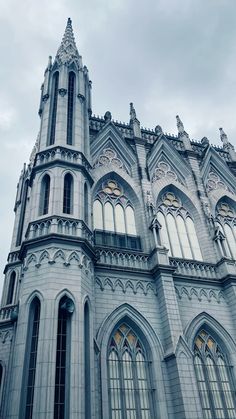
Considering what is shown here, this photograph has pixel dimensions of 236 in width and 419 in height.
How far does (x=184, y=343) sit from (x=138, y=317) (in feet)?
7.84

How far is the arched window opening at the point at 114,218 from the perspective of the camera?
776 inches

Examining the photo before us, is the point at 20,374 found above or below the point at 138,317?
below

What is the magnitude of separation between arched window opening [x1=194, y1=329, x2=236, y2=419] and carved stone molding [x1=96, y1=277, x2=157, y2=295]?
3.54 meters

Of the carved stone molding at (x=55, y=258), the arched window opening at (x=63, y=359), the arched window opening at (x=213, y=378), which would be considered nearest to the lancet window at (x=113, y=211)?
the carved stone molding at (x=55, y=258)

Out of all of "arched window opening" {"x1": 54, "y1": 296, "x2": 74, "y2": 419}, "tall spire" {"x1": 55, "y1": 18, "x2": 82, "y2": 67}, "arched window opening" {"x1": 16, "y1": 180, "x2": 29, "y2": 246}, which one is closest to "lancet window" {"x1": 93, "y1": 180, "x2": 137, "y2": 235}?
"arched window opening" {"x1": 54, "y1": 296, "x2": 74, "y2": 419}

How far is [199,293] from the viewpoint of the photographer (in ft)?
61.6

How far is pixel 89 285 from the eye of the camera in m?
15.4

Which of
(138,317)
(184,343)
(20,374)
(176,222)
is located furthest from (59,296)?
(176,222)

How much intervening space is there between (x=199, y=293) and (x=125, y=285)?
442 cm

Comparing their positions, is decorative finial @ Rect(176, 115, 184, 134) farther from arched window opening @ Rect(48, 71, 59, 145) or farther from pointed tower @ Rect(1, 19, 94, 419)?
arched window opening @ Rect(48, 71, 59, 145)

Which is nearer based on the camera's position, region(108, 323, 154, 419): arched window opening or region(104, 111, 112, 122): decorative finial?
region(108, 323, 154, 419): arched window opening

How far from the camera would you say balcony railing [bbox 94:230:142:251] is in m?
19.3

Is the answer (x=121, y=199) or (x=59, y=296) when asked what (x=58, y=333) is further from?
(x=121, y=199)

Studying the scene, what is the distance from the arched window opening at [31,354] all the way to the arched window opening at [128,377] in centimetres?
371
